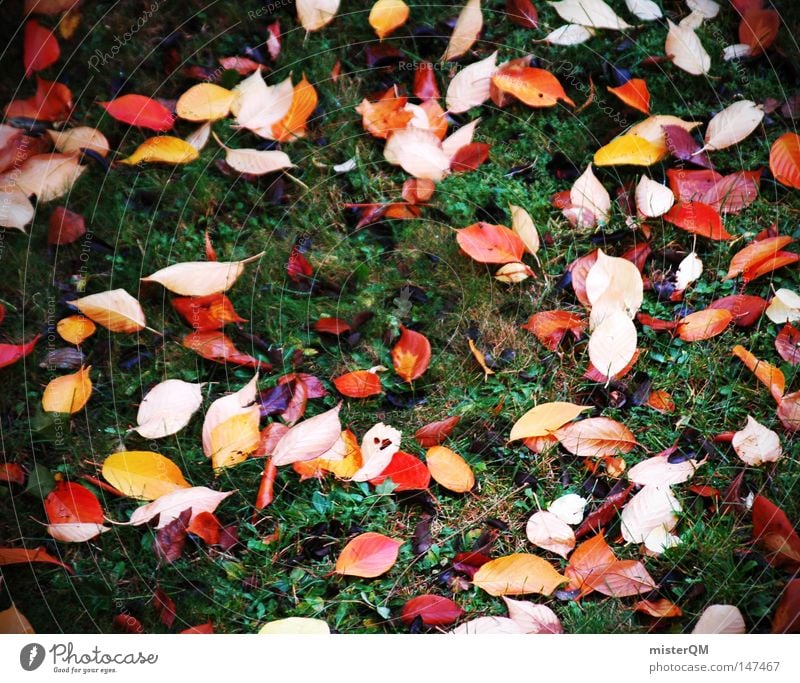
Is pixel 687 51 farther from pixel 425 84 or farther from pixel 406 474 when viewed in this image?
pixel 406 474

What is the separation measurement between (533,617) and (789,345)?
632mm

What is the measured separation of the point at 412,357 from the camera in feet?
4.37

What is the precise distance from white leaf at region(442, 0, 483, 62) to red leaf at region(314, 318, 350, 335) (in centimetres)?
52

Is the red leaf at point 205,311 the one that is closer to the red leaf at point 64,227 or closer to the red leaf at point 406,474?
the red leaf at point 64,227

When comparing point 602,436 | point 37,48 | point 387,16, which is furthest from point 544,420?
point 37,48

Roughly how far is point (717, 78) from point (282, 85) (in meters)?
0.80

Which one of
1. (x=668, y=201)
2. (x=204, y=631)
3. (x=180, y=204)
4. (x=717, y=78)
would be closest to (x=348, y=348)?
(x=180, y=204)

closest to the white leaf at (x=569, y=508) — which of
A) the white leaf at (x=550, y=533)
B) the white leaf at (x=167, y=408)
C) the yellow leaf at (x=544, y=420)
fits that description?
the white leaf at (x=550, y=533)

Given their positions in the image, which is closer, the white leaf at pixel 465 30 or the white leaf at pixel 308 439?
the white leaf at pixel 308 439

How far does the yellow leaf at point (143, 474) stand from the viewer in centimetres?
128

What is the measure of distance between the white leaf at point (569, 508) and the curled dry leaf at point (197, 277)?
2.19 feet

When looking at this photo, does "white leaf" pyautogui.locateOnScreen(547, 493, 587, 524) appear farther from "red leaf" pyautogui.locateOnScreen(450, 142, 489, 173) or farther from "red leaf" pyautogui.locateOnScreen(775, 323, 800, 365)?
"red leaf" pyautogui.locateOnScreen(450, 142, 489, 173)

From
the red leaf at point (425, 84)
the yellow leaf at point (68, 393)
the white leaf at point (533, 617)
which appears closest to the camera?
the white leaf at point (533, 617)

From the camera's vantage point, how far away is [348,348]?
1350 millimetres
